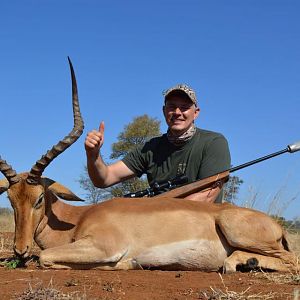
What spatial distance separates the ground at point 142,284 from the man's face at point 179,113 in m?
2.39

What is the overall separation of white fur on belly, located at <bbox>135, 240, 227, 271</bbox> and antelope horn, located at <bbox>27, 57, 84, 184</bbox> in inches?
52.1

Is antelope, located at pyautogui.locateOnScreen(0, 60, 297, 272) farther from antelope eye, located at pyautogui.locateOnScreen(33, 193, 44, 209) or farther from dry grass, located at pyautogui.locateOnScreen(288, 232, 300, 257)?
dry grass, located at pyautogui.locateOnScreen(288, 232, 300, 257)

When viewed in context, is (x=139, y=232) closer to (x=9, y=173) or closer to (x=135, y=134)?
(x=9, y=173)

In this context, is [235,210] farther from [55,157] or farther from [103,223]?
[55,157]

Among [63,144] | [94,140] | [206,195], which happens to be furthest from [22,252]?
[206,195]

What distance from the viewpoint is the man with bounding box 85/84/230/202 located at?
22.6 ft

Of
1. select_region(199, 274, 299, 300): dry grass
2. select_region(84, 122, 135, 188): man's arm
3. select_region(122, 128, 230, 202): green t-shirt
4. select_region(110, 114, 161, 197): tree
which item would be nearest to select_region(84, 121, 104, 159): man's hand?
select_region(84, 122, 135, 188): man's arm

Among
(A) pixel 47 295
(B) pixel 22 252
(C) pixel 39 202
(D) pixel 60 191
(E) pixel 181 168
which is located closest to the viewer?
(A) pixel 47 295

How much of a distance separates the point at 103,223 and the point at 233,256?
4.46 feet

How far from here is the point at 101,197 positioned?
1934 cm

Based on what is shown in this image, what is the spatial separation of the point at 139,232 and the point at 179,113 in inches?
79.6

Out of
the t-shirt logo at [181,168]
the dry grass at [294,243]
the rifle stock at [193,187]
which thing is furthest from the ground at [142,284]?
the dry grass at [294,243]

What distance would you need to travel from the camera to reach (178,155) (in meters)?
7.13

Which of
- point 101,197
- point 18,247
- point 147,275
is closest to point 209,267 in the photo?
point 147,275
